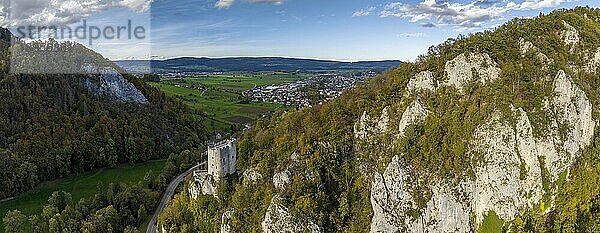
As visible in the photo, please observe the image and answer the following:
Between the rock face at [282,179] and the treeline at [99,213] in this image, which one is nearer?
the rock face at [282,179]

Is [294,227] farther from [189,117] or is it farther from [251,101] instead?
[251,101]

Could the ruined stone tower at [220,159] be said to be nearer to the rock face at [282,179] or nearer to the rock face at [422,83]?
the rock face at [282,179]

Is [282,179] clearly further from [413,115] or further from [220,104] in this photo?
[220,104]

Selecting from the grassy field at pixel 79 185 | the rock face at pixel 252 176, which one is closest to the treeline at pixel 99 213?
the grassy field at pixel 79 185

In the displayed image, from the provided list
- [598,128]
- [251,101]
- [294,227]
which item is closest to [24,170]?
[294,227]

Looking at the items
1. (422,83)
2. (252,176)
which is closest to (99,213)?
(252,176)
